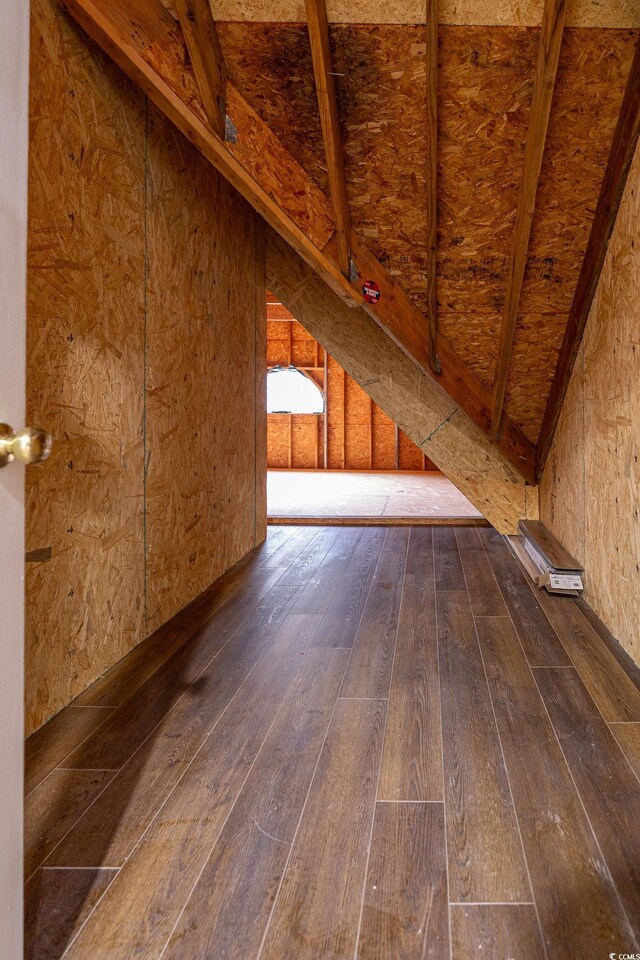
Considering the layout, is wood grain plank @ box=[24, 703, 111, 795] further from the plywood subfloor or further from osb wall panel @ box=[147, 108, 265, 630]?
the plywood subfloor

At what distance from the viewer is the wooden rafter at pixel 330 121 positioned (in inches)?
95.9

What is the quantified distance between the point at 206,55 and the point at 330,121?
0.57 meters

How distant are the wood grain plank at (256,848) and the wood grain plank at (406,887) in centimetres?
21

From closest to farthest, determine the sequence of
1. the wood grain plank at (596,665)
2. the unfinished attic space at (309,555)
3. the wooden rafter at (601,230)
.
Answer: the unfinished attic space at (309,555) < the wood grain plank at (596,665) < the wooden rafter at (601,230)

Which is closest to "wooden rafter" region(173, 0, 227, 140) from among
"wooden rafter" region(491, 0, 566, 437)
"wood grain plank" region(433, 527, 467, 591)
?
"wooden rafter" region(491, 0, 566, 437)

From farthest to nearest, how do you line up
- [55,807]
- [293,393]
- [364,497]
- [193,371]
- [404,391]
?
[293,393] < [364,497] < [404,391] < [193,371] < [55,807]

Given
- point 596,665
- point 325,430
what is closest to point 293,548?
point 596,665

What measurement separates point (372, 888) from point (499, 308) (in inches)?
122

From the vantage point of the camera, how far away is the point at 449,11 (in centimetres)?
243

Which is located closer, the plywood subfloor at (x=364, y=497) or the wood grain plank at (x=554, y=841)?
the wood grain plank at (x=554, y=841)

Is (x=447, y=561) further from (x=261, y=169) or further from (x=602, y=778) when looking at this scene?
(x=261, y=169)

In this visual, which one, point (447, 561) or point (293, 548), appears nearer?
point (447, 561)

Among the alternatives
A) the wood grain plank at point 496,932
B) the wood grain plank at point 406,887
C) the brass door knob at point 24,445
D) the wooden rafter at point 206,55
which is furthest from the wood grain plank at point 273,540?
the brass door knob at point 24,445

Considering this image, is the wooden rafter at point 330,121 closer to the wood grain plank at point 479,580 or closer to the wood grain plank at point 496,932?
the wood grain plank at point 479,580
